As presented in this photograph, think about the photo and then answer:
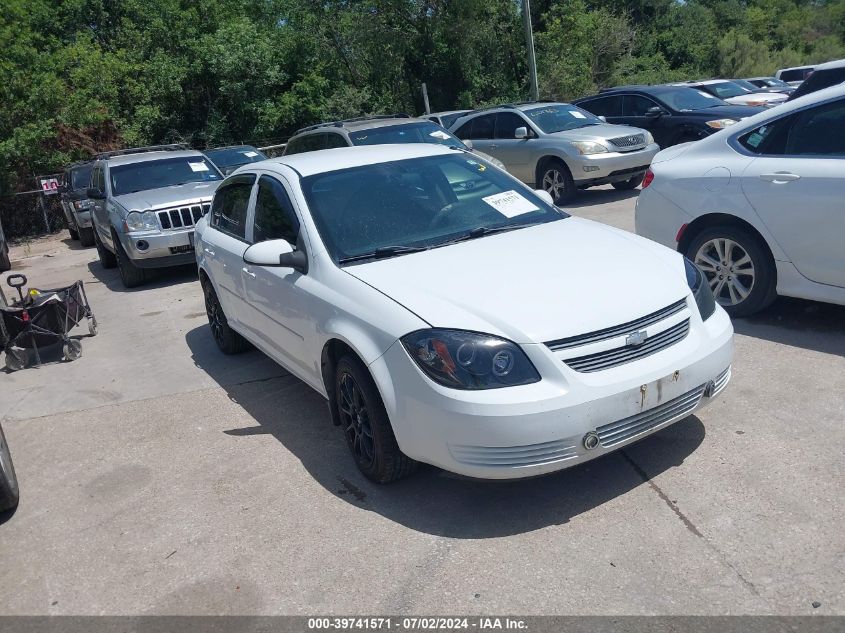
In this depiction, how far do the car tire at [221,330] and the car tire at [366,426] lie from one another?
2.64 meters

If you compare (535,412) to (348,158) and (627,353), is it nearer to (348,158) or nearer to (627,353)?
(627,353)

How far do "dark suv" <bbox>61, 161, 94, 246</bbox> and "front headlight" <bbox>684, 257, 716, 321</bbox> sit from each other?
13914 mm

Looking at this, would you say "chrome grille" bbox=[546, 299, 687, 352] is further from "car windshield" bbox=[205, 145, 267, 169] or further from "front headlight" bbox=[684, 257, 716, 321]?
"car windshield" bbox=[205, 145, 267, 169]

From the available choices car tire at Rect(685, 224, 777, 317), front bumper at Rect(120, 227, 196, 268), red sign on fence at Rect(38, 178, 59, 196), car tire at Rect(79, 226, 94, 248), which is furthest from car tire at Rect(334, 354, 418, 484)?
red sign on fence at Rect(38, 178, 59, 196)

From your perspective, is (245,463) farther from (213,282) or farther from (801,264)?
(801,264)

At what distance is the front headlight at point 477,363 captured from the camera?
366cm

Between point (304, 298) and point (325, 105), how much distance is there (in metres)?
25.1

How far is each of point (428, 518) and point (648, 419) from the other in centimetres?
116

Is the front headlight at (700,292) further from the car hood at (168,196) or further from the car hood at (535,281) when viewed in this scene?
the car hood at (168,196)

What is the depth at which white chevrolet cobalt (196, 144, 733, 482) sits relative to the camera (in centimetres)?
367

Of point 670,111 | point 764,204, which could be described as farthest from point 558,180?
point 764,204

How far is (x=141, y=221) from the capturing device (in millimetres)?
10703

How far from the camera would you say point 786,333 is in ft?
19.5

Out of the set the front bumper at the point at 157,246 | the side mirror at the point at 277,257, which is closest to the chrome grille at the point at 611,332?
the side mirror at the point at 277,257
